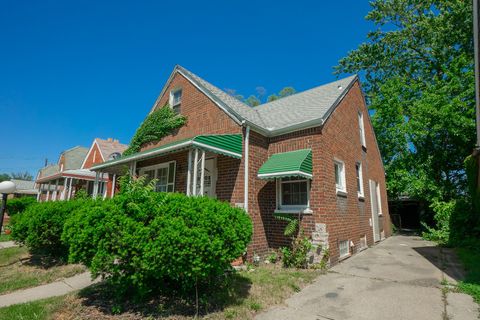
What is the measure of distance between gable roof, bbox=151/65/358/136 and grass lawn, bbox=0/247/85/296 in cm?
686

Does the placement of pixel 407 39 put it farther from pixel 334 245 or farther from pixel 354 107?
pixel 334 245

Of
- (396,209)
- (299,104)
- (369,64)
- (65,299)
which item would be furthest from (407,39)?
(65,299)

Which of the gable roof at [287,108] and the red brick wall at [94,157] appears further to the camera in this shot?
the red brick wall at [94,157]

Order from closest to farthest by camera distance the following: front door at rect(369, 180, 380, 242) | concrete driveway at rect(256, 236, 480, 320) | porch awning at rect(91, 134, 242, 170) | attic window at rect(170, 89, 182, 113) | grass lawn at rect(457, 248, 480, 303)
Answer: concrete driveway at rect(256, 236, 480, 320) < grass lawn at rect(457, 248, 480, 303) < porch awning at rect(91, 134, 242, 170) < attic window at rect(170, 89, 182, 113) < front door at rect(369, 180, 380, 242)

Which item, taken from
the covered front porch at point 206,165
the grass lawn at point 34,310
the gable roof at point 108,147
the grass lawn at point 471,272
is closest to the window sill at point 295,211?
the covered front porch at point 206,165

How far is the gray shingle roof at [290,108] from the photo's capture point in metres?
8.68

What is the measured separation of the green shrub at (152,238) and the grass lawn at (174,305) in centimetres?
36

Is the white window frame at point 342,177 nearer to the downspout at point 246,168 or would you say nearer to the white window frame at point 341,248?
the white window frame at point 341,248

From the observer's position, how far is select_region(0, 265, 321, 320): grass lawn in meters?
4.30

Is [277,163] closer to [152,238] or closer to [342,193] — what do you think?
[342,193]

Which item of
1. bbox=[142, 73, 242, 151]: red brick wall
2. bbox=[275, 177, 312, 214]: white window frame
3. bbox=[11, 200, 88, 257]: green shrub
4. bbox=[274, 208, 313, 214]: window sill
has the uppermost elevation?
bbox=[142, 73, 242, 151]: red brick wall

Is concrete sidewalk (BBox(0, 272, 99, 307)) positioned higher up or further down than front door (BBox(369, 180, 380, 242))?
further down

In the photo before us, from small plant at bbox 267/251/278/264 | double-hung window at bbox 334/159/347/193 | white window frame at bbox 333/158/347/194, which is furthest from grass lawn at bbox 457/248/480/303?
small plant at bbox 267/251/278/264

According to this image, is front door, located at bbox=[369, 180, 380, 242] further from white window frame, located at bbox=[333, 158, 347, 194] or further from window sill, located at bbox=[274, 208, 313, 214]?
window sill, located at bbox=[274, 208, 313, 214]
